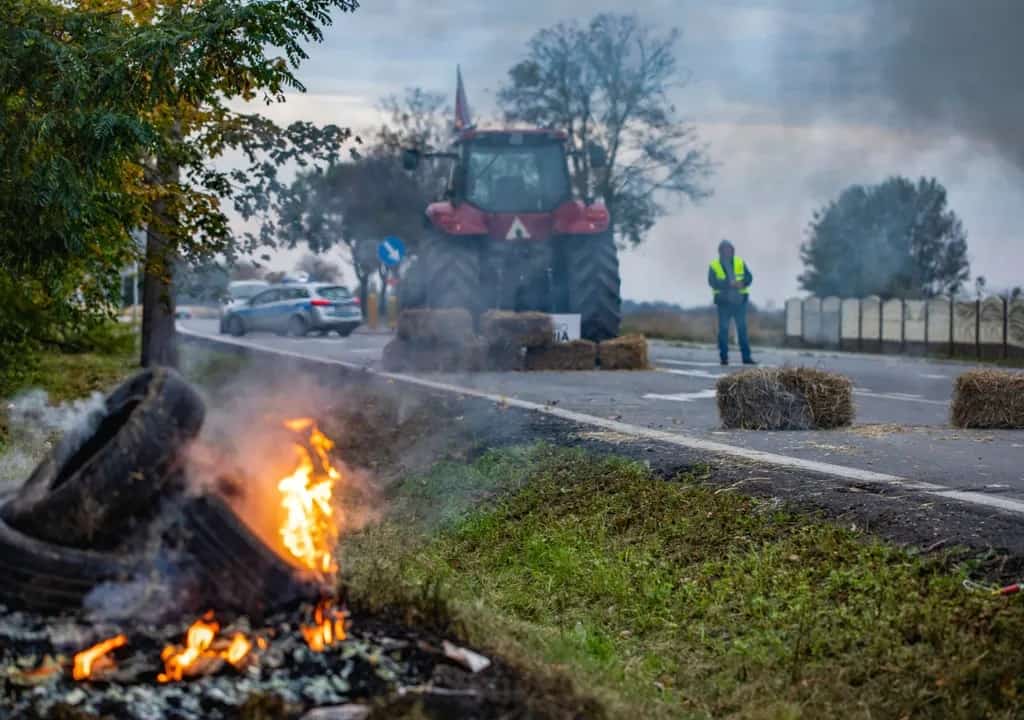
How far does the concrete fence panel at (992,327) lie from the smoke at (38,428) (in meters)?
19.5

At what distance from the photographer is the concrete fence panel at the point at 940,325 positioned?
29422 mm

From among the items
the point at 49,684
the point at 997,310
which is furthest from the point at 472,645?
the point at 997,310

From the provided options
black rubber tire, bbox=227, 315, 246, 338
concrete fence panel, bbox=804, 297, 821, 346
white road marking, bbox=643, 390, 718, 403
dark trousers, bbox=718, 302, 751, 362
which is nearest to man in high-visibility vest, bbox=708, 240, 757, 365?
dark trousers, bbox=718, 302, 751, 362

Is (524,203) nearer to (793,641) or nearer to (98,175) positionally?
(98,175)

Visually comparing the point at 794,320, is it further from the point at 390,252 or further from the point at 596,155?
the point at 596,155

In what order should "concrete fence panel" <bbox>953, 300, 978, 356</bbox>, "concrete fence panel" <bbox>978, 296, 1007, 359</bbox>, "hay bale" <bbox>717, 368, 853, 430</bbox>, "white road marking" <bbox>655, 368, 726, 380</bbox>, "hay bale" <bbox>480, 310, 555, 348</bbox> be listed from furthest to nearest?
"concrete fence panel" <bbox>953, 300, 978, 356</bbox>
"concrete fence panel" <bbox>978, 296, 1007, 359</bbox>
"hay bale" <bbox>480, 310, 555, 348</bbox>
"white road marking" <bbox>655, 368, 726, 380</bbox>
"hay bale" <bbox>717, 368, 853, 430</bbox>

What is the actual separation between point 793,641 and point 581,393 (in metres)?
8.97

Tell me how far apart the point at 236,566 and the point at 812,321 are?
107ft

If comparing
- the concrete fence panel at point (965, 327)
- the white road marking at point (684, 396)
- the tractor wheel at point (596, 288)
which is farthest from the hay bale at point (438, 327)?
the concrete fence panel at point (965, 327)

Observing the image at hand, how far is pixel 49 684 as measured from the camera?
13.6 ft

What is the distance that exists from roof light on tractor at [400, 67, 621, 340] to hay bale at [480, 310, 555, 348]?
1.71 meters

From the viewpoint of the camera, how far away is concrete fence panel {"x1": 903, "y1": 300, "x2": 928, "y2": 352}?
100 ft

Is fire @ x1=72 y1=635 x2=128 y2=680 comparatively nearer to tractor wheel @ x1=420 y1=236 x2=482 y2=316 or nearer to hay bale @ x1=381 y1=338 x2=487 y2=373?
hay bale @ x1=381 y1=338 x2=487 y2=373

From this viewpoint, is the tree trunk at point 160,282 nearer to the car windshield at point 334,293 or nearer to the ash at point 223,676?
the ash at point 223,676
